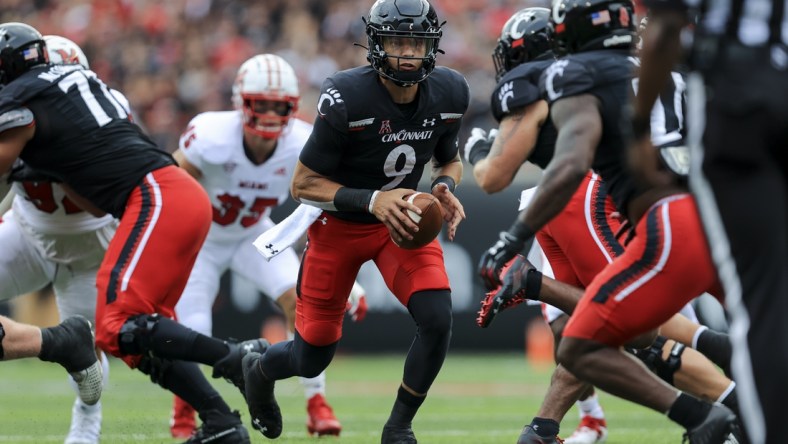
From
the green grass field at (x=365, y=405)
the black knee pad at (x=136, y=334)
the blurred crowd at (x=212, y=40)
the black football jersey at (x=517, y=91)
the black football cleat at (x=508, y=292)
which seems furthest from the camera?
the blurred crowd at (x=212, y=40)

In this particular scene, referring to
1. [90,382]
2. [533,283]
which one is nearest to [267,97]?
[90,382]

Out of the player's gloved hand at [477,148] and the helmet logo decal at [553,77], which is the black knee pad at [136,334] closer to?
the player's gloved hand at [477,148]

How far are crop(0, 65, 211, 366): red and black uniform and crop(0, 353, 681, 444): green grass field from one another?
1490mm

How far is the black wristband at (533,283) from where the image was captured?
546 cm

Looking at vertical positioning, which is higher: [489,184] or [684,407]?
[489,184]

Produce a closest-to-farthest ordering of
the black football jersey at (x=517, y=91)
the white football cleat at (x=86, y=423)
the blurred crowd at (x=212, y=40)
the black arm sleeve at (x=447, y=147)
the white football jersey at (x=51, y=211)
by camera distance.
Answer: the black football jersey at (x=517, y=91), the black arm sleeve at (x=447, y=147), the white football jersey at (x=51, y=211), the white football cleat at (x=86, y=423), the blurred crowd at (x=212, y=40)

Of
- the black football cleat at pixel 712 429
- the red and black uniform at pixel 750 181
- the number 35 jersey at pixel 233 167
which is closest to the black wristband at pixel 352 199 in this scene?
the black football cleat at pixel 712 429

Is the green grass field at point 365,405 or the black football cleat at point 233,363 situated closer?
the black football cleat at point 233,363

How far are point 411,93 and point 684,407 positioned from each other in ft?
6.75

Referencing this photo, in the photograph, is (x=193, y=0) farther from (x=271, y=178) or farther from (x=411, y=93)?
(x=411, y=93)

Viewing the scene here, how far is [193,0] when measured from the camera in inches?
683

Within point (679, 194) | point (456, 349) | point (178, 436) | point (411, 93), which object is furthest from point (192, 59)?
point (679, 194)

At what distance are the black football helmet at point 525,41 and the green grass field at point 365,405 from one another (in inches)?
83.2

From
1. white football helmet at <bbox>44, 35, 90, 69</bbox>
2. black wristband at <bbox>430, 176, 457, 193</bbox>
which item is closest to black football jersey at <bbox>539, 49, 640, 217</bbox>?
black wristband at <bbox>430, 176, 457, 193</bbox>
